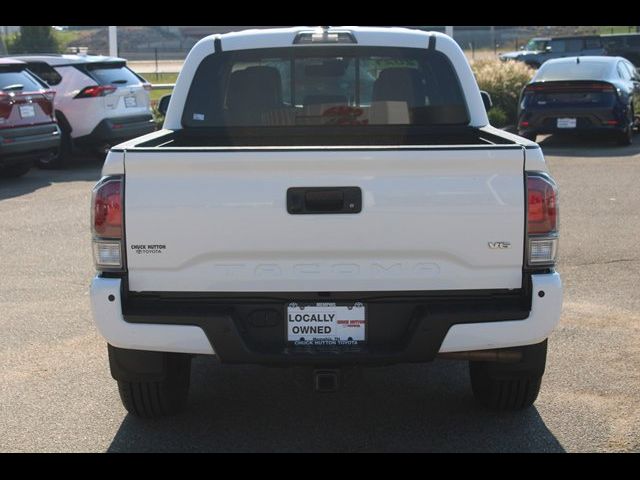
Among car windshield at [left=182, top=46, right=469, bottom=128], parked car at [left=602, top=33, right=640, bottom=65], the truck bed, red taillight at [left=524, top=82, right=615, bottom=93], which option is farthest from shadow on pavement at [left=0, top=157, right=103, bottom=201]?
parked car at [left=602, top=33, right=640, bottom=65]

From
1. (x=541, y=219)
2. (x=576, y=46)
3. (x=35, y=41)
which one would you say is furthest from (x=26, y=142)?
(x=576, y=46)

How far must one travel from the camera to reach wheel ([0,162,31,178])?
15.7 m

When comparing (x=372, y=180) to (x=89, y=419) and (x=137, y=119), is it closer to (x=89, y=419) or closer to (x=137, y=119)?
(x=89, y=419)

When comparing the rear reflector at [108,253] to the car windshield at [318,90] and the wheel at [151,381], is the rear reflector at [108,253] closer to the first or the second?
the wheel at [151,381]

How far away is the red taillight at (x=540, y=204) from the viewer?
4.86m

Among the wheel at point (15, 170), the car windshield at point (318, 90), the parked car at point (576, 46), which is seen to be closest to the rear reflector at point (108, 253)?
the car windshield at point (318, 90)

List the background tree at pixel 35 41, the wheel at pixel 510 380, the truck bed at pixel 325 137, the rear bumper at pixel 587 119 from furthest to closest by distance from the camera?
the background tree at pixel 35 41
the rear bumper at pixel 587 119
the truck bed at pixel 325 137
the wheel at pixel 510 380

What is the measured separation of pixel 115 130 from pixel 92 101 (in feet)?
A: 1.82

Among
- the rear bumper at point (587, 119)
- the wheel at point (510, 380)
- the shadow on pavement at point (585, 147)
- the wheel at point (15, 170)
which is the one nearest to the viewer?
the wheel at point (510, 380)

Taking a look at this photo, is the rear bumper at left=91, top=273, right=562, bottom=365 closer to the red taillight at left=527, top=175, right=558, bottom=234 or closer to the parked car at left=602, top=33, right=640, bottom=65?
the red taillight at left=527, top=175, right=558, bottom=234

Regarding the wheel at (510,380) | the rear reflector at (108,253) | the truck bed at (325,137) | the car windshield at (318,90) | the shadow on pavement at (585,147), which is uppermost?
the car windshield at (318,90)

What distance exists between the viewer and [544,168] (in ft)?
16.0

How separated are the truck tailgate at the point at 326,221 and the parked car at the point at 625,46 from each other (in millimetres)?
40518
